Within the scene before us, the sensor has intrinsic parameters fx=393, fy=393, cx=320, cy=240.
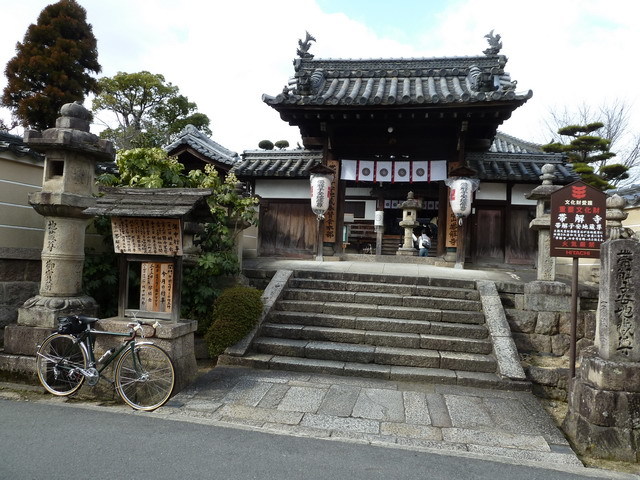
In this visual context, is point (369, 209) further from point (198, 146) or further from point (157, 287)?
point (157, 287)

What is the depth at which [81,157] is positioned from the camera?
20.4 ft

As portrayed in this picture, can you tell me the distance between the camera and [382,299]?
8.11 metres

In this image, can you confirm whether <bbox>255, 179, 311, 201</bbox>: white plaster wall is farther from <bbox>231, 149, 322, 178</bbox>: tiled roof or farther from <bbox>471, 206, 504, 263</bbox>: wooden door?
<bbox>471, 206, 504, 263</bbox>: wooden door

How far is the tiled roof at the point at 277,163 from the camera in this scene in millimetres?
13641

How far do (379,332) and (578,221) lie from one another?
366cm

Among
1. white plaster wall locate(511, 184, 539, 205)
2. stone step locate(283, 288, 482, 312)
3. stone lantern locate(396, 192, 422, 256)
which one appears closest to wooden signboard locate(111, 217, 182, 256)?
stone step locate(283, 288, 482, 312)

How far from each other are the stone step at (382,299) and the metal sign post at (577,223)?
2.46 m

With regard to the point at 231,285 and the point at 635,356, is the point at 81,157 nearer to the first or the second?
the point at 231,285

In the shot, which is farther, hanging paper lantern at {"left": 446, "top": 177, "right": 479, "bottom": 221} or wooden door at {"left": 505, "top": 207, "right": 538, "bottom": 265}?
wooden door at {"left": 505, "top": 207, "right": 538, "bottom": 265}

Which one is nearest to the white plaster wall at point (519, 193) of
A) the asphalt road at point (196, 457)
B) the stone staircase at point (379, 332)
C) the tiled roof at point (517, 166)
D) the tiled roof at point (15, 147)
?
the tiled roof at point (517, 166)

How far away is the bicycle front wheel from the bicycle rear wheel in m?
0.62

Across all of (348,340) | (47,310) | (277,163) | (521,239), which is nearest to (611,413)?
(348,340)

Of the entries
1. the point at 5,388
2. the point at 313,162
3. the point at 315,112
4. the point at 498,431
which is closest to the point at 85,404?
the point at 5,388

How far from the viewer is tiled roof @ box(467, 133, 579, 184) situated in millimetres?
12812
